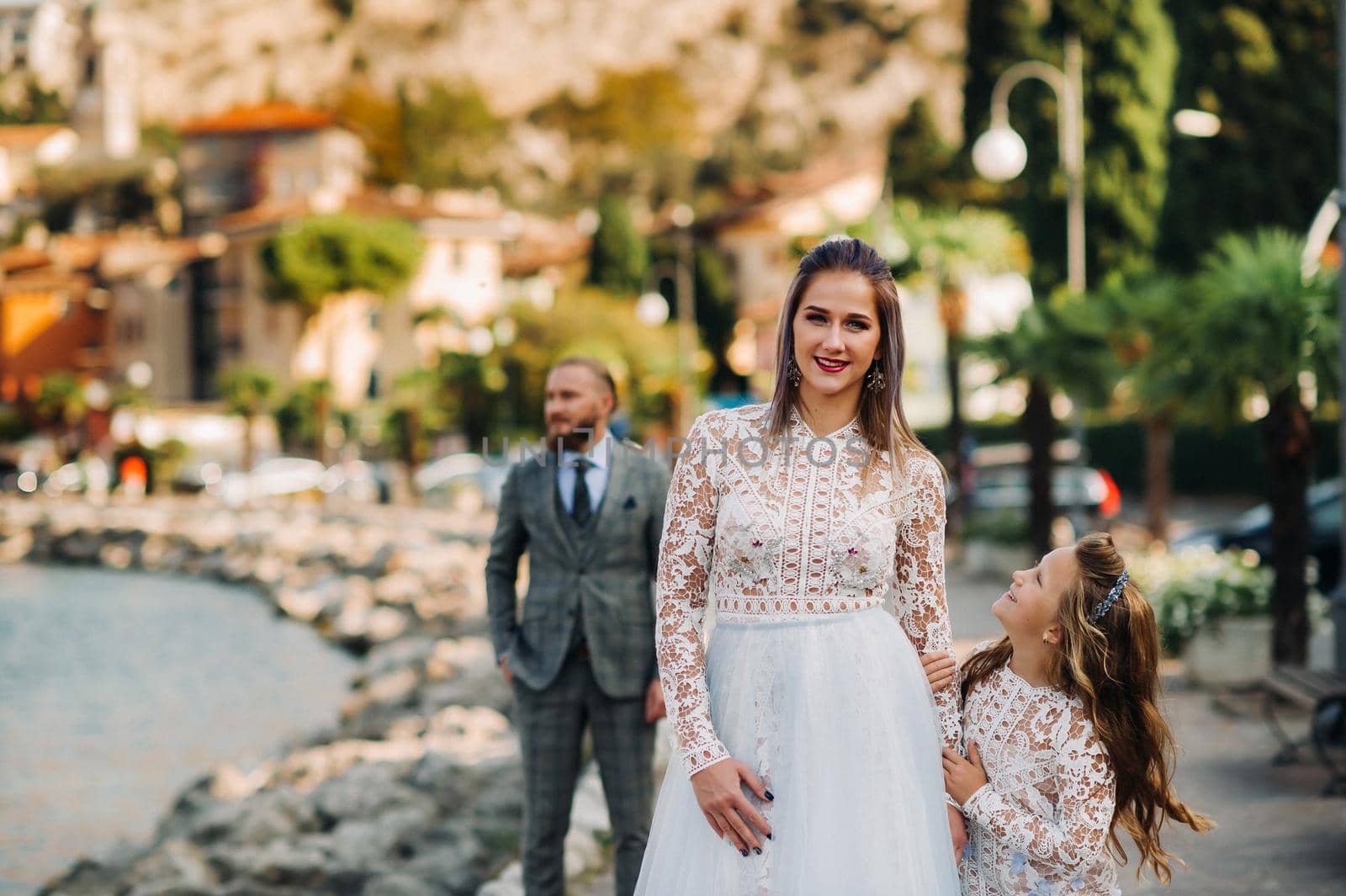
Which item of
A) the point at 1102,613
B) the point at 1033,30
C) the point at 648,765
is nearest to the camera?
→ the point at 1102,613

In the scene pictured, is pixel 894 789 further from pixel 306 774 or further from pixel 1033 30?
pixel 1033 30

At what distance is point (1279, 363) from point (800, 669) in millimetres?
8664

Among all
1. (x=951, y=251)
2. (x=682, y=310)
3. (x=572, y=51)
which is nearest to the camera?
(x=951, y=251)

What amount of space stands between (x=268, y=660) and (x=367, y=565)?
8717 mm

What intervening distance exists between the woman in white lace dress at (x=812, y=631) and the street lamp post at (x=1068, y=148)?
13.3 meters

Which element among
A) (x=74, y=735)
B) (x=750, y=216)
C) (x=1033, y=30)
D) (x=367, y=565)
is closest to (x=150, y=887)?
(x=74, y=735)

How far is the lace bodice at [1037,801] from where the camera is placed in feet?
11.0

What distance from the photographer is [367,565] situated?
29.1m

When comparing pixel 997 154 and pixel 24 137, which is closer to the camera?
pixel 997 154

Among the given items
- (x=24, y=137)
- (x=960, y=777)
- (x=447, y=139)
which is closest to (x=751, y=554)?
(x=960, y=777)

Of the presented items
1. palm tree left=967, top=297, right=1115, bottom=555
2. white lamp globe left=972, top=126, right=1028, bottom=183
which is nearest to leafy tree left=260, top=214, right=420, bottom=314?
palm tree left=967, top=297, right=1115, bottom=555

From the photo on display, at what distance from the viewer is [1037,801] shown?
3.42 m

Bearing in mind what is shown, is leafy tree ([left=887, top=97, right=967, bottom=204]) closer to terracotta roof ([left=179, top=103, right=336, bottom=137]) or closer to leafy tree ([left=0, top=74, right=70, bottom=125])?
terracotta roof ([left=179, top=103, right=336, bottom=137])

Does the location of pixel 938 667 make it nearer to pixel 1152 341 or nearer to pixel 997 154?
pixel 1152 341
